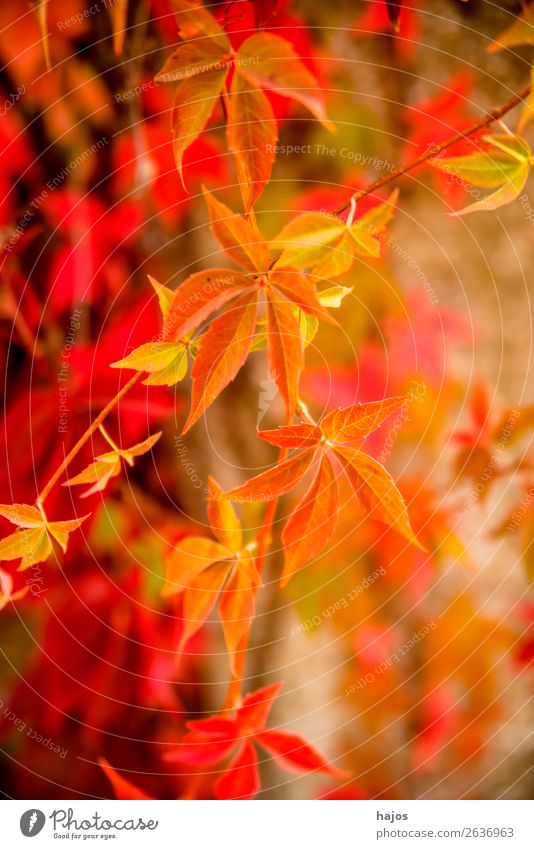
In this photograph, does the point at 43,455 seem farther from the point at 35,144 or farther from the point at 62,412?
the point at 35,144

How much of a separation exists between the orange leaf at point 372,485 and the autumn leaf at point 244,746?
0.12 m

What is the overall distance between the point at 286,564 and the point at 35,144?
10.1 inches

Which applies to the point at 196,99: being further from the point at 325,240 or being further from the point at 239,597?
the point at 239,597

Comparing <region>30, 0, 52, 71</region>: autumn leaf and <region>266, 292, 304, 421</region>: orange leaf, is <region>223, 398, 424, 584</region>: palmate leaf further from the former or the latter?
<region>30, 0, 52, 71</region>: autumn leaf

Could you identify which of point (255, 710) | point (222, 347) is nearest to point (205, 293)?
point (222, 347)

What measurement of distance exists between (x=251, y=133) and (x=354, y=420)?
132mm

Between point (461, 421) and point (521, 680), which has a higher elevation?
point (461, 421)

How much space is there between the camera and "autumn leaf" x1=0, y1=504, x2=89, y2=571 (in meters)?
0.33

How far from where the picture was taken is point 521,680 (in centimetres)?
38

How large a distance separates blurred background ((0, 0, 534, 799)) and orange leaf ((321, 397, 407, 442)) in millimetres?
54

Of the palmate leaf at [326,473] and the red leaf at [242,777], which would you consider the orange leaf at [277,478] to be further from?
→ the red leaf at [242,777]

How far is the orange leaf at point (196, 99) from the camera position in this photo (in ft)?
0.92
